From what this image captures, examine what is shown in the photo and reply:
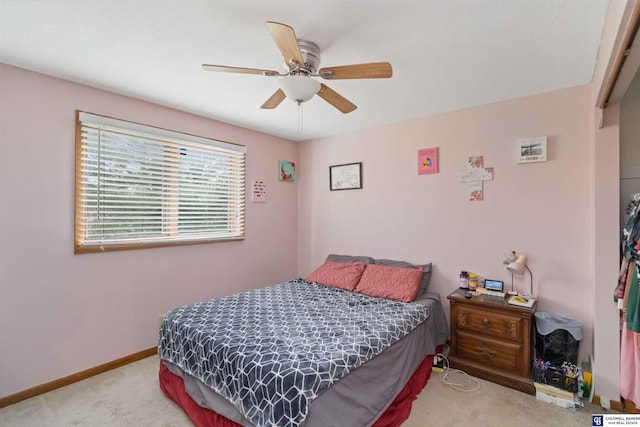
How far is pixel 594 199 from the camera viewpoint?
6.97 ft

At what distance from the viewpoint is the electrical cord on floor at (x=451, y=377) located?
228cm

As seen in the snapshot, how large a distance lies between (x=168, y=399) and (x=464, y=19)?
3.11 m

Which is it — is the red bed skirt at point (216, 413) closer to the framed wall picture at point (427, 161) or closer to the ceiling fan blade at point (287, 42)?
the framed wall picture at point (427, 161)

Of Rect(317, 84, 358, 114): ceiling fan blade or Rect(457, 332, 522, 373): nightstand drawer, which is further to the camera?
Rect(457, 332, 522, 373): nightstand drawer

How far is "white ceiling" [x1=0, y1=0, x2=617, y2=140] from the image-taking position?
1.49 m

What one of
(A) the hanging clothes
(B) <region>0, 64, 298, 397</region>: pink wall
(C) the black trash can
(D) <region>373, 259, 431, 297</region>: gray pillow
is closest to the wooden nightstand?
(C) the black trash can

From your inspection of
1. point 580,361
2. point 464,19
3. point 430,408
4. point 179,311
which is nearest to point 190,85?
point 179,311

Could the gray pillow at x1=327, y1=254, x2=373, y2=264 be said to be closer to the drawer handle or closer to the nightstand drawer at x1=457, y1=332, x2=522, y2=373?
the nightstand drawer at x1=457, y1=332, x2=522, y2=373

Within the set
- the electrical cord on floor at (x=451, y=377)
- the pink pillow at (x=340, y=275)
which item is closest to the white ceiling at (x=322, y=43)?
the pink pillow at (x=340, y=275)

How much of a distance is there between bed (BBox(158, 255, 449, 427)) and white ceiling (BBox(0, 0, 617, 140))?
1.81m

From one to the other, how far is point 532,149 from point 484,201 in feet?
1.89

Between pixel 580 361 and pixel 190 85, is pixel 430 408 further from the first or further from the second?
pixel 190 85

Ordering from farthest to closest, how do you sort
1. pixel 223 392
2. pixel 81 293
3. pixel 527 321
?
pixel 81 293, pixel 527 321, pixel 223 392

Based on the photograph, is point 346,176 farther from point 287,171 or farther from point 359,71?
point 359,71
